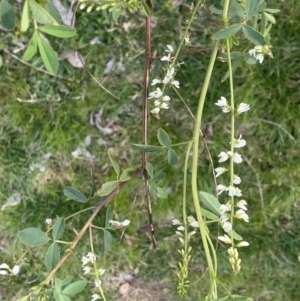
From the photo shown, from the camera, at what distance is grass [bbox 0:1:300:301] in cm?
187

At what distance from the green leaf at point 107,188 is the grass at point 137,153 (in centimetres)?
66

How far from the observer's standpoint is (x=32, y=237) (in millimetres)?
1138

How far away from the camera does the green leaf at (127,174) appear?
1.26 m

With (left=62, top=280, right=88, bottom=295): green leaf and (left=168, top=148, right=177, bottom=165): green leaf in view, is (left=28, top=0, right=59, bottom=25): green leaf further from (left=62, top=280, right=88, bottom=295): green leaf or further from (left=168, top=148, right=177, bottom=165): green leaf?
(left=62, top=280, right=88, bottom=295): green leaf

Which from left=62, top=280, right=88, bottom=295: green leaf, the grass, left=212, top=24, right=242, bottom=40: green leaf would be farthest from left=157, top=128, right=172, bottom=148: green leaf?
the grass

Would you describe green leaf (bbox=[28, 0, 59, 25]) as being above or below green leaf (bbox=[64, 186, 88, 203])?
above

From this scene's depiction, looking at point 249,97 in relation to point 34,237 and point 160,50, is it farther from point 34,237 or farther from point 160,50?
point 34,237

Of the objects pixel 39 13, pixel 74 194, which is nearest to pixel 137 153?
pixel 74 194

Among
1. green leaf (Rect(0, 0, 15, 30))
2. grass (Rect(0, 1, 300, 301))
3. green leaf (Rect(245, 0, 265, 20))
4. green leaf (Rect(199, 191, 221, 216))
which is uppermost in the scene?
green leaf (Rect(0, 0, 15, 30))

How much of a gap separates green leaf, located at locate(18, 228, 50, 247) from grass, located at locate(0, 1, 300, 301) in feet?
2.55

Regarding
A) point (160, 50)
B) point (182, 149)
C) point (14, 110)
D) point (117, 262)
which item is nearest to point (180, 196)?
point (182, 149)

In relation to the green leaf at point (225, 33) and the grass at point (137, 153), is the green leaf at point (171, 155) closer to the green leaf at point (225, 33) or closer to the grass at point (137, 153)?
the green leaf at point (225, 33)

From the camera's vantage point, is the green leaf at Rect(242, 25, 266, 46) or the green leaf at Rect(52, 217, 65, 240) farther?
the green leaf at Rect(52, 217, 65, 240)

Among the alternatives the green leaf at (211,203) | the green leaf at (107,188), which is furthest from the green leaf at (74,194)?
the green leaf at (211,203)
